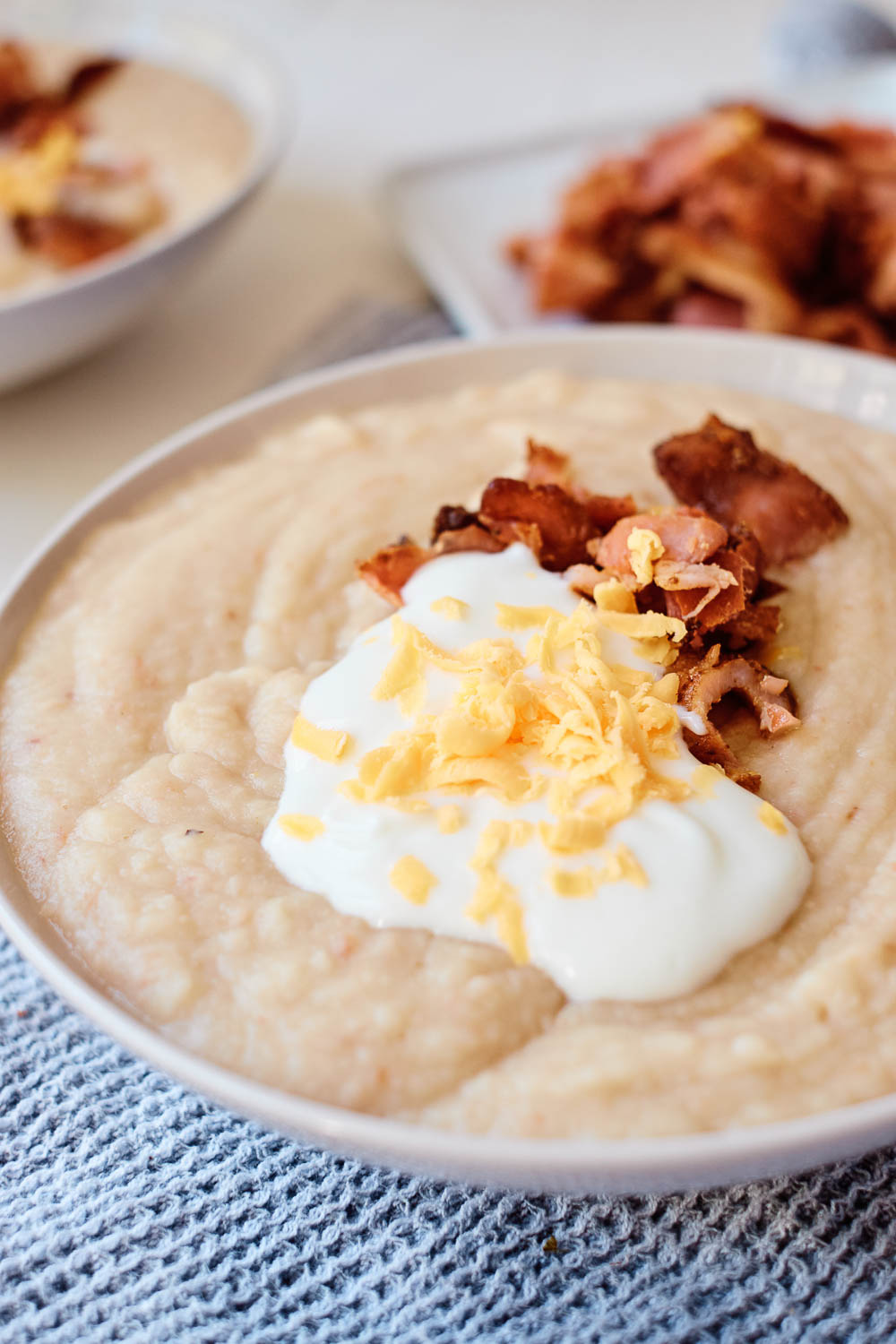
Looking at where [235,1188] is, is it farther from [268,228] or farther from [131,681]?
[268,228]

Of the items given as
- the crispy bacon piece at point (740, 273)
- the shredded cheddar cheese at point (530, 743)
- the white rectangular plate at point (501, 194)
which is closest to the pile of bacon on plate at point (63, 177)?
the white rectangular plate at point (501, 194)

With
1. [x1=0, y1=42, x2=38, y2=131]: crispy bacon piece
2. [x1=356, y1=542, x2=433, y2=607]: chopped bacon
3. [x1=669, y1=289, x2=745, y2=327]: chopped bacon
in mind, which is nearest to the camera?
[x1=356, y1=542, x2=433, y2=607]: chopped bacon

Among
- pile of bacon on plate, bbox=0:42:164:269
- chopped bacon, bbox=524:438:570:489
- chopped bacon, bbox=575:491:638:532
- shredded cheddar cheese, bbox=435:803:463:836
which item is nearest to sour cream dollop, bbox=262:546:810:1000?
shredded cheddar cheese, bbox=435:803:463:836

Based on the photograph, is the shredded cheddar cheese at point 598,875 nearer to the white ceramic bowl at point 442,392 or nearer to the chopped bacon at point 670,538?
the white ceramic bowl at point 442,392

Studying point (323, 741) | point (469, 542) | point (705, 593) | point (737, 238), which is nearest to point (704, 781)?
point (705, 593)

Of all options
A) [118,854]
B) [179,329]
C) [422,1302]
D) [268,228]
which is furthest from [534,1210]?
[268,228]

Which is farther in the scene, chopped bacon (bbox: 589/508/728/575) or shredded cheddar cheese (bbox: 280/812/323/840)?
chopped bacon (bbox: 589/508/728/575)

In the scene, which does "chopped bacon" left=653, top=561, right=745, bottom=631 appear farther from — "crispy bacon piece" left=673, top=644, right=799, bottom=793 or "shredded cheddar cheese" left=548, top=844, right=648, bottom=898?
"shredded cheddar cheese" left=548, top=844, right=648, bottom=898
